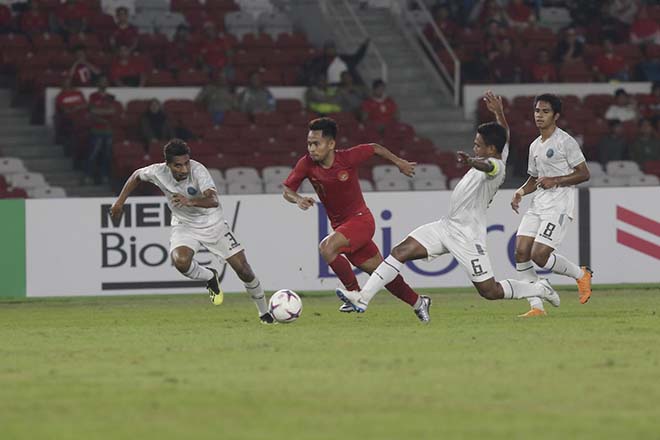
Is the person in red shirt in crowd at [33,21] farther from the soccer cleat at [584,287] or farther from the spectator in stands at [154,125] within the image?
the soccer cleat at [584,287]

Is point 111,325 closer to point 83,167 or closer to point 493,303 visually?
point 493,303

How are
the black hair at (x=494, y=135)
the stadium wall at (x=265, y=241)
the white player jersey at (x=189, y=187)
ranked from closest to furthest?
1. the black hair at (x=494, y=135)
2. the white player jersey at (x=189, y=187)
3. the stadium wall at (x=265, y=241)

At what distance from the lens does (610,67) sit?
94.6 ft

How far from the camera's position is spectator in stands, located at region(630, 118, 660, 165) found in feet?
84.1

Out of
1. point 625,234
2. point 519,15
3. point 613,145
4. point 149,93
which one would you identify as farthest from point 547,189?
point 519,15

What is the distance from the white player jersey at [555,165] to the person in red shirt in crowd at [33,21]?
13844mm

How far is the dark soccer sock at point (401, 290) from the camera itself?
44.6ft

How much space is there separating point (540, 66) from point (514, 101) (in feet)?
4.41

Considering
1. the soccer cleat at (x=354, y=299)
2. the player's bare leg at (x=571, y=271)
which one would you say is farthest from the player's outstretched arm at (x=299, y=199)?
the player's bare leg at (x=571, y=271)

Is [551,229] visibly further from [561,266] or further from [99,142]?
[99,142]

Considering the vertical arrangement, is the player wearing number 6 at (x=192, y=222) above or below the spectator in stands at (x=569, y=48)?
above

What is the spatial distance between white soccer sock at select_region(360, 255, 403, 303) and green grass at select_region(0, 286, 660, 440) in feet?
1.16

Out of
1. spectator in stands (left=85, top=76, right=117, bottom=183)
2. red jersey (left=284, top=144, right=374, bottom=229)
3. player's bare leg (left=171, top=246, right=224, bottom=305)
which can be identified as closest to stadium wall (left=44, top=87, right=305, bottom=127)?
spectator in stands (left=85, top=76, right=117, bottom=183)

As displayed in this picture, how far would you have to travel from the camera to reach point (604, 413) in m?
8.09
